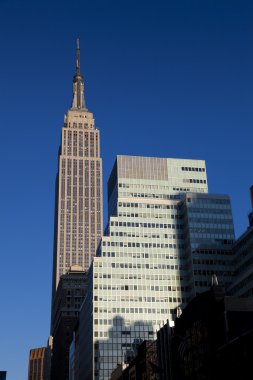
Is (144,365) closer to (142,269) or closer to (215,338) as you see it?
(215,338)

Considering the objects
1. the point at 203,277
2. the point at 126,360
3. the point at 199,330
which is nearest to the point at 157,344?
the point at 199,330

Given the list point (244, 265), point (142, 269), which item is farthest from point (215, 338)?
point (142, 269)

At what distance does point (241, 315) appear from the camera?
285 feet

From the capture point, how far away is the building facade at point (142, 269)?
175 m

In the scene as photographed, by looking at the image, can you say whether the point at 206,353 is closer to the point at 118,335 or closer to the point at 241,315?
the point at 241,315

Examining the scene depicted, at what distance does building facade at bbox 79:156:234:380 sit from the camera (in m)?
175

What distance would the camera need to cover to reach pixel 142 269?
185375mm

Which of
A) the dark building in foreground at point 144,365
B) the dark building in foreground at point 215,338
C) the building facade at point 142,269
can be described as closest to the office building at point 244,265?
the building facade at point 142,269

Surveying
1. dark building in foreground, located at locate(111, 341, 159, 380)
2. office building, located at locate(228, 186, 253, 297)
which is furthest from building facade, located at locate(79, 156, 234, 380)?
dark building in foreground, located at locate(111, 341, 159, 380)

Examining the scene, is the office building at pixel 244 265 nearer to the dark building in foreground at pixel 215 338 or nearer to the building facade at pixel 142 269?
the building facade at pixel 142 269

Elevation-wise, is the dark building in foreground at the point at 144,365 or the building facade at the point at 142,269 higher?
the building facade at the point at 142,269

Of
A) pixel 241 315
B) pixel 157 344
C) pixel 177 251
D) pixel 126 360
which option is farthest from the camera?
pixel 177 251

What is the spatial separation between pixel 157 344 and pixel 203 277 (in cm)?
6617

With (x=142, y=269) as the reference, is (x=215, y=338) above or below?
below
